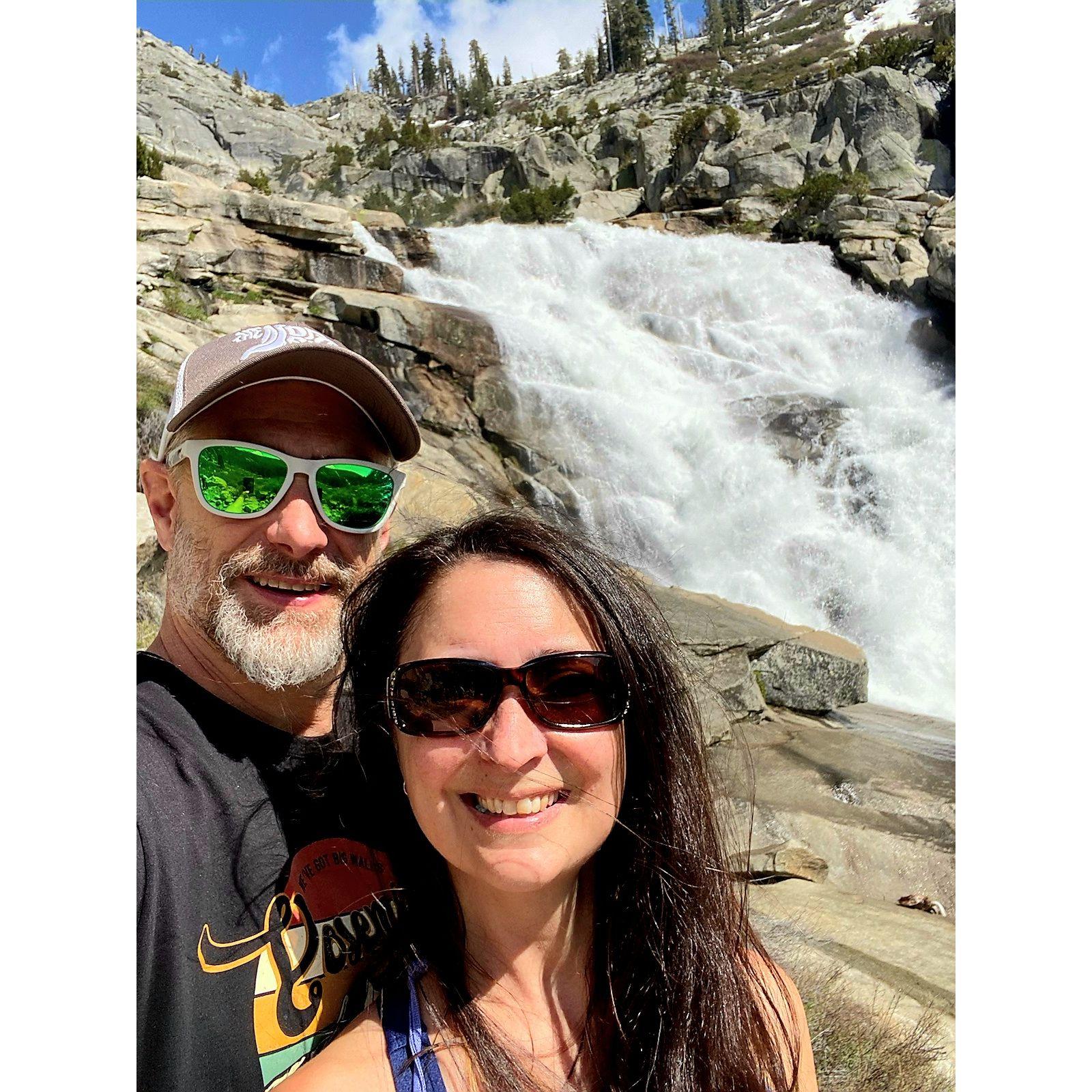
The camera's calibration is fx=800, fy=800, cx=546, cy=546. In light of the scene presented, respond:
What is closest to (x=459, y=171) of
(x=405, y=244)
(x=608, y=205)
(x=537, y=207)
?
(x=608, y=205)

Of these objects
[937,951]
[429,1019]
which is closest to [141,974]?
[429,1019]

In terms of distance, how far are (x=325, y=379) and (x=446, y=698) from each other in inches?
35.2

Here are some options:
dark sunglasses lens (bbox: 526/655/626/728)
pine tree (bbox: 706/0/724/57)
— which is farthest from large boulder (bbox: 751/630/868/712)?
pine tree (bbox: 706/0/724/57)

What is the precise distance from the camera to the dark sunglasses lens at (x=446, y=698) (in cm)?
112

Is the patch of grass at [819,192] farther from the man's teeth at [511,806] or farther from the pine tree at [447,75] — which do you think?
the man's teeth at [511,806]

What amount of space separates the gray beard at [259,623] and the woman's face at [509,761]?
47cm

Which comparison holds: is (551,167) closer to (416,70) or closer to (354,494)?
(416,70)

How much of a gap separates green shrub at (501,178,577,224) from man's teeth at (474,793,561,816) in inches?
892

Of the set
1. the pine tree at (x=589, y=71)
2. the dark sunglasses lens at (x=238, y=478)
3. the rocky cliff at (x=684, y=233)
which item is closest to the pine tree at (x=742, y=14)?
the rocky cliff at (x=684, y=233)

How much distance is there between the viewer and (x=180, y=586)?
5.50 feet

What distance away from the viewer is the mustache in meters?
1.64

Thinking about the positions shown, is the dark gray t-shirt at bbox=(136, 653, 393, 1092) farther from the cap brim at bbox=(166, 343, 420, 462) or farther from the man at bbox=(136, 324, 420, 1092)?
the cap brim at bbox=(166, 343, 420, 462)

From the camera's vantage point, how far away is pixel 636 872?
134 centimetres

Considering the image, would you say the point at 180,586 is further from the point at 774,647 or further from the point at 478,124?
the point at 478,124
